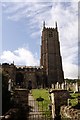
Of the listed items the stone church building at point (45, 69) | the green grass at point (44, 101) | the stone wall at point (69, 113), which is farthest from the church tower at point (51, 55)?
the stone wall at point (69, 113)

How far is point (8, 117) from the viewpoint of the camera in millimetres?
9117

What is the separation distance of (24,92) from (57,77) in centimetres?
7591

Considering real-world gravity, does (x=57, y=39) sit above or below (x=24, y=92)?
above

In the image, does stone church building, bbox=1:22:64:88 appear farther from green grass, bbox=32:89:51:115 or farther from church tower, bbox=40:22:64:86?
green grass, bbox=32:89:51:115

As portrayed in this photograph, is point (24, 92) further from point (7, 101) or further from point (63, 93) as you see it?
point (7, 101)

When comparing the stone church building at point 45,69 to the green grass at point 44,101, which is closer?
the green grass at point 44,101

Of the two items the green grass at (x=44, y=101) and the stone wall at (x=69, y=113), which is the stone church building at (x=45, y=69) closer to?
the green grass at (x=44, y=101)

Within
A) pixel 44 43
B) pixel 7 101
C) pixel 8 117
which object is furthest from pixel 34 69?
pixel 8 117

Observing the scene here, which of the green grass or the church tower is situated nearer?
the green grass

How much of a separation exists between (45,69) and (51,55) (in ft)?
19.5

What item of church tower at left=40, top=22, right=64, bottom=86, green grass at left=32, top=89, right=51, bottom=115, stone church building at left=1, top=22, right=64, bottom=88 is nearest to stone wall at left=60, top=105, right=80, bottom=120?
green grass at left=32, top=89, right=51, bottom=115

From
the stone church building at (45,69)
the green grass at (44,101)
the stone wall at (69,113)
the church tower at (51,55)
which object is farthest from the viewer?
the church tower at (51,55)

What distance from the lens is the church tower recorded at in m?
87.8

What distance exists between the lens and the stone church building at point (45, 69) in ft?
271
